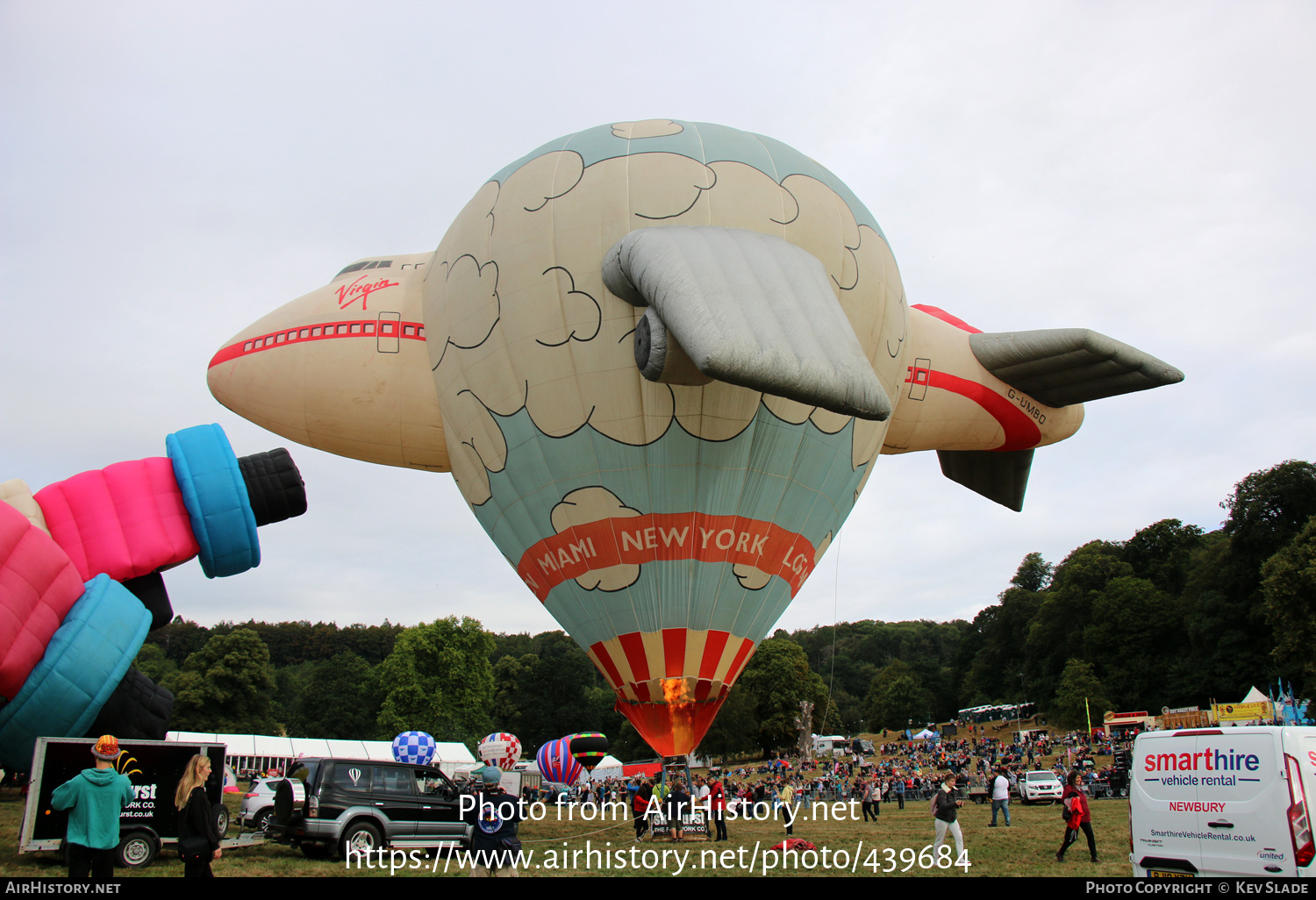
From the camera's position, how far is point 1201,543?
5481cm

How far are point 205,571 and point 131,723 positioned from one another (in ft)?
5.90

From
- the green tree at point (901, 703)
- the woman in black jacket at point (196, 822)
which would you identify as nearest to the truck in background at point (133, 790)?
the woman in black jacket at point (196, 822)

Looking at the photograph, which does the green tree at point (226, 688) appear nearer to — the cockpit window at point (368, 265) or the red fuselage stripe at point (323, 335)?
the red fuselage stripe at point (323, 335)

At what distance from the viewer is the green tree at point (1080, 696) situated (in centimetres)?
4444

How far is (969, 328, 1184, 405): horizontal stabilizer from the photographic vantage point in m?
12.2

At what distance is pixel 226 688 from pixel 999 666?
53.7 m

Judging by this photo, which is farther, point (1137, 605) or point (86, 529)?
point (1137, 605)

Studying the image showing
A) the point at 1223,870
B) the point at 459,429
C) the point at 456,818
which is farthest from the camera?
the point at 459,429

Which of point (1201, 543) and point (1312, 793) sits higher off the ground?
point (1201, 543)

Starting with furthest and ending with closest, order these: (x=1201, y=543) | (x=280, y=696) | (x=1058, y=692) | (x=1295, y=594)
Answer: (x=280, y=696), (x=1201, y=543), (x=1058, y=692), (x=1295, y=594)

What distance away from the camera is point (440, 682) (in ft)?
151

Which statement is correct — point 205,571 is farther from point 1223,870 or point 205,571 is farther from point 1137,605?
point 1137,605

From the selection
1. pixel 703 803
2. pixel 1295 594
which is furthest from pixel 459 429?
pixel 1295 594

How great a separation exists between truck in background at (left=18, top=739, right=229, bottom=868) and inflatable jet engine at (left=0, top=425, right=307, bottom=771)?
0.93 ft
